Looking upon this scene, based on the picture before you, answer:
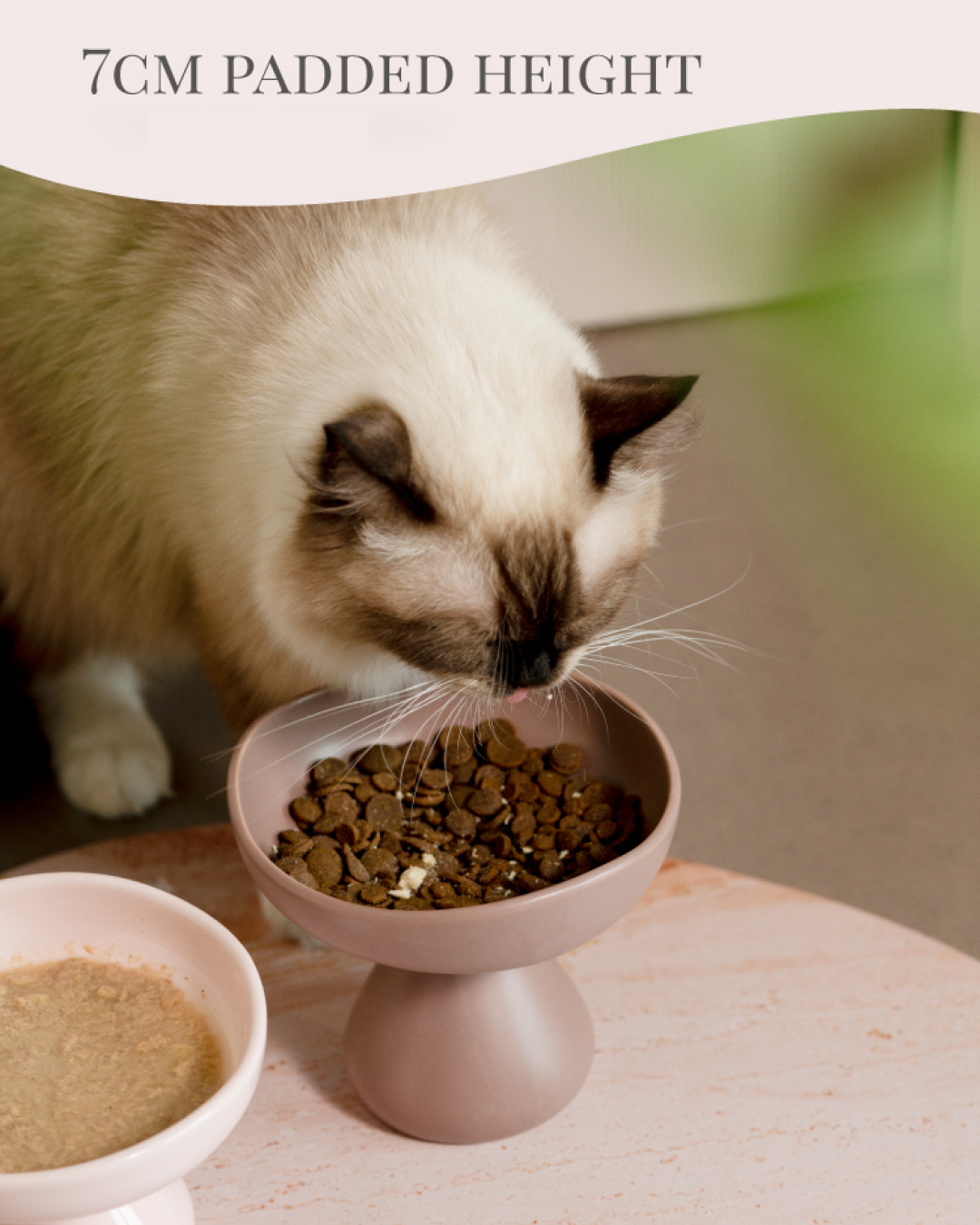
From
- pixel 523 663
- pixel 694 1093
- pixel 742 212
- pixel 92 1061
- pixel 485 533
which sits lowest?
pixel 694 1093

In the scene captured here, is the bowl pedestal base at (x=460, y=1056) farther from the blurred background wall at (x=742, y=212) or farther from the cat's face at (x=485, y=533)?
the blurred background wall at (x=742, y=212)

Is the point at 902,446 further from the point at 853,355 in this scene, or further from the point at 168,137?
the point at 168,137

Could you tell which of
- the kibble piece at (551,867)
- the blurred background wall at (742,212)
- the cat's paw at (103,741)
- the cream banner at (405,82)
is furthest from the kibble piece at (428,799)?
the blurred background wall at (742,212)

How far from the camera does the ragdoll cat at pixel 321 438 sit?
88cm

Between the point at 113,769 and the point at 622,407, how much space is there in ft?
2.87

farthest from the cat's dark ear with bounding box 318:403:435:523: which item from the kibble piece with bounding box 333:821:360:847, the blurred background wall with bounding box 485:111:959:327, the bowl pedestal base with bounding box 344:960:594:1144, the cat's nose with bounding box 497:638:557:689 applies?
the blurred background wall with bounding box 485:111:959:327

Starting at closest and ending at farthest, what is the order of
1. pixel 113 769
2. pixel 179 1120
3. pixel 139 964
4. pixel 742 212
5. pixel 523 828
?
1. pixel 179 1120
2. pixel 139 964
3. pixel 523 828
4. pixel 113 769
5. pixel 742 212

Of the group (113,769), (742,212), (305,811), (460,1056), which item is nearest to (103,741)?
(113,769)

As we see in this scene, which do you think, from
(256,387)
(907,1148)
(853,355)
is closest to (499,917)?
(907,1148)

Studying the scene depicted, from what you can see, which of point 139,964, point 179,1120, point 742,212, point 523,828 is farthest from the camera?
point 742,212

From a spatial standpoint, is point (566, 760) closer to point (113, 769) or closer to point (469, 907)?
point (469, 907)

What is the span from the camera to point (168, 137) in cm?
97

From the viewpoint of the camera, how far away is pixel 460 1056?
0.84 metres

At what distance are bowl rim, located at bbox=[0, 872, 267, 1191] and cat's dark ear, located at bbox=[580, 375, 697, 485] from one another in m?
0.44
